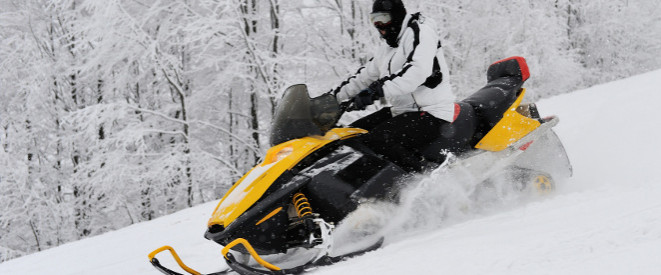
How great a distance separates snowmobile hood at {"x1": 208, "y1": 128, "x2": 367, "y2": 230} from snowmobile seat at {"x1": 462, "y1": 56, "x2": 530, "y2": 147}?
1.19 metres

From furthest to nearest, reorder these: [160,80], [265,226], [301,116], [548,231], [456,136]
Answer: [160,80] < [456,136] < [301,116] < [265,226] < [548,231]

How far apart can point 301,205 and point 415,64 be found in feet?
3.72

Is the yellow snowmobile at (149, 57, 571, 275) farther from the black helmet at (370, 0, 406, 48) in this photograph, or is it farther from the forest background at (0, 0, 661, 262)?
the forest background at (0, 0, 661, 262)

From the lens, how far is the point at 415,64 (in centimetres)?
339

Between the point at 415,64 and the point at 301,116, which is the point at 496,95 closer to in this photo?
the point at 415,64

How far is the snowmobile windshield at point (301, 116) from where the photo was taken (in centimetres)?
329

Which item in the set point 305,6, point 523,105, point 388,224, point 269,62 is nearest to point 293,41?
point 305,6

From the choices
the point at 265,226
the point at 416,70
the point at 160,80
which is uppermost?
the point at 416,70

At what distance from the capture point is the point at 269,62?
34.2 ft

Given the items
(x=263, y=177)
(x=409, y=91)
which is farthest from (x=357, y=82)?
(x=263, y=177)

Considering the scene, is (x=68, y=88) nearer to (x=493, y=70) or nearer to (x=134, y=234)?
(x=134, y=234)

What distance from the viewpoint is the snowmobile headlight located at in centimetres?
314

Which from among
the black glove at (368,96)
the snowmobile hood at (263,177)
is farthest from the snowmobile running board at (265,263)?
the black glove at (368,96)

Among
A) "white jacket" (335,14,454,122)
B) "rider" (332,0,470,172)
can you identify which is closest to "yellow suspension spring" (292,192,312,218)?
"rider" (332,0,470,172)
